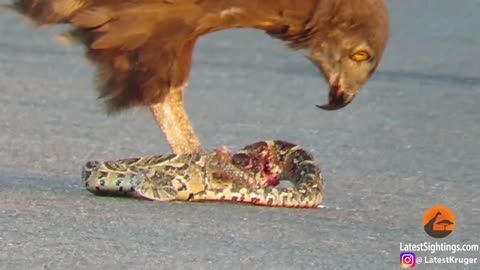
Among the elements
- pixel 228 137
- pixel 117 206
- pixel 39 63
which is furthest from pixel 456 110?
pixel 117 206

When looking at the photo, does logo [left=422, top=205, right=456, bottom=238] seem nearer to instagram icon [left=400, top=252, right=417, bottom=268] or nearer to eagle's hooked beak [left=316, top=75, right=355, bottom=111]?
instagram icon [left=400, top=252, right=417, bottom=268]

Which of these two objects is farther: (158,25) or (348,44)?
(348,44)

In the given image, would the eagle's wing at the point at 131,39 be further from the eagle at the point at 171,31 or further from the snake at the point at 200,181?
the snake at the point at 200,181

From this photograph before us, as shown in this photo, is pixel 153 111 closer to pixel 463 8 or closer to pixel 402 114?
pixel 402 114

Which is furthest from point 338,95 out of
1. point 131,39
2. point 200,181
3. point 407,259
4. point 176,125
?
point 407,259

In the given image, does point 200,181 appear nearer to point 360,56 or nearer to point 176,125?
point 176,125

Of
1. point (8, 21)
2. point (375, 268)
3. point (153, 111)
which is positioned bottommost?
point (375, 268)
